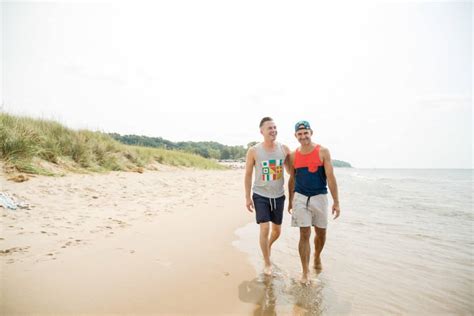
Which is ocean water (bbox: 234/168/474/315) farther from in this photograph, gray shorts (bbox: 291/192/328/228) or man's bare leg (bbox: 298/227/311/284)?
gray shorts (bbox: 291/192/328/228)

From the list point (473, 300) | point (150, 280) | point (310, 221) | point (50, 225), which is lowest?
point (473, 300)

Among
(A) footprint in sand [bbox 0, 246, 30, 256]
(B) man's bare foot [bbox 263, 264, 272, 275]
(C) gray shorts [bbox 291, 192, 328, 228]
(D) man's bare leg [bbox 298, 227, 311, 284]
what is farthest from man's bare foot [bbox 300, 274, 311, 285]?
(A) footprint in sand [bbox 0, 246, 30, 256]

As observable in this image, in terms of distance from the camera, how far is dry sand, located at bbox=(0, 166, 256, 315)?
8.82 feet

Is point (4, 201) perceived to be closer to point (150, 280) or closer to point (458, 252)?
point (150, 280)

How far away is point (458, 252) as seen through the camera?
5066mm

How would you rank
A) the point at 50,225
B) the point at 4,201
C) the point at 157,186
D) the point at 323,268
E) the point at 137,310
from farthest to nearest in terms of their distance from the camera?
1. the point at 157,186
2. the point at 4,201
3. the point at 50,225
4. the point at 323,268
5. the point at 137,310

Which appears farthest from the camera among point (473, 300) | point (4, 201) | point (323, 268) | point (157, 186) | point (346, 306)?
point (157, 186)

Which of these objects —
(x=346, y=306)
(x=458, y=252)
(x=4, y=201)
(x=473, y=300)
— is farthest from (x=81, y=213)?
(x=458, y=252)

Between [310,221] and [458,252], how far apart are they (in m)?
3.44

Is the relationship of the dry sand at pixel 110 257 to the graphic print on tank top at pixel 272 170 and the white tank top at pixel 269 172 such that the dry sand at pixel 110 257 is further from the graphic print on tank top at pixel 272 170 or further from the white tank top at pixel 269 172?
the graphic print on tank top at pixel 272 170

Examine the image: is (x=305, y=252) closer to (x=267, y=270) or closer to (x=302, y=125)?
(x=267, y=270)

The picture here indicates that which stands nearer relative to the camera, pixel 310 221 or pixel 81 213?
pixel 310 221

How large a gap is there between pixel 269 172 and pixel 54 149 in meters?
8.43

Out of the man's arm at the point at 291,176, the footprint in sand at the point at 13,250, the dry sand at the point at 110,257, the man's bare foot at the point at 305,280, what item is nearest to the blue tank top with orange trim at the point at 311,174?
the man's arm at the point at 291,176
